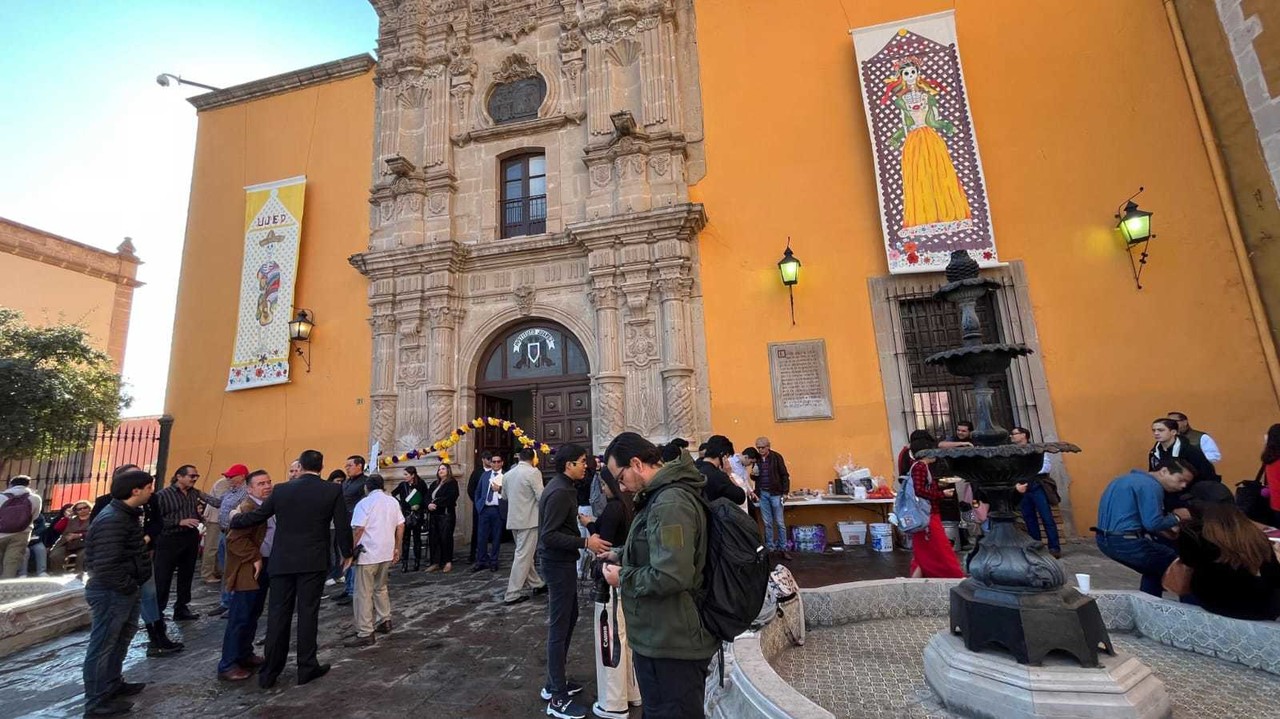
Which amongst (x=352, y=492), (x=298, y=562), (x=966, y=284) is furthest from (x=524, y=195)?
(x=966, y=284)

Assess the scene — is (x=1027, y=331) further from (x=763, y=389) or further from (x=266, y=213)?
(x=266, y=213)

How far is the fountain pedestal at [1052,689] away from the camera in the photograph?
2416 mm

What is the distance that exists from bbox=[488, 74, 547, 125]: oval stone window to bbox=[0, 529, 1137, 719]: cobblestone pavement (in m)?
9.05

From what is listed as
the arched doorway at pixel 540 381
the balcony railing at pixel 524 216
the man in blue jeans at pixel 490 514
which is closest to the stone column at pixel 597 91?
the balcony railing at pixel 524 216

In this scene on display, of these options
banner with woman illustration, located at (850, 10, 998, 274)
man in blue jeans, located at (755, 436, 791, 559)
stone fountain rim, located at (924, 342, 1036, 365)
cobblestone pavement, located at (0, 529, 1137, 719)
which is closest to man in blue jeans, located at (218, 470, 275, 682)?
cobblestone pavement, located at (0, 529, 1137, 719)

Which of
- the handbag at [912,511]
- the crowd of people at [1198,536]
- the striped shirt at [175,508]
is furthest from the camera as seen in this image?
the striped shirt at [175,508]

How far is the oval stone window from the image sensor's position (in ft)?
36.6

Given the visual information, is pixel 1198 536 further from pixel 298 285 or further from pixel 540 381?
pixel 298 285

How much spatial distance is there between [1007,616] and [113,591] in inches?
217

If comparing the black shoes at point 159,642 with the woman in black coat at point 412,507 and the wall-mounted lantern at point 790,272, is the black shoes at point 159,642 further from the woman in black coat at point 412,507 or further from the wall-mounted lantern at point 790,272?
the wall-mounted lantern at point 790,272

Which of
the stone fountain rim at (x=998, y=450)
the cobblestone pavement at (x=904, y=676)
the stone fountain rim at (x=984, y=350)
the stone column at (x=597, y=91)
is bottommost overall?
the cobblestone pavement at (x=904, y=676)

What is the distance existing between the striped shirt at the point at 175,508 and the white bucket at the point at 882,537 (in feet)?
26.5

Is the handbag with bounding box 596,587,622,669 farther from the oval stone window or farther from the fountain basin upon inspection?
the oval stone window

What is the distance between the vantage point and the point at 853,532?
312 inches
